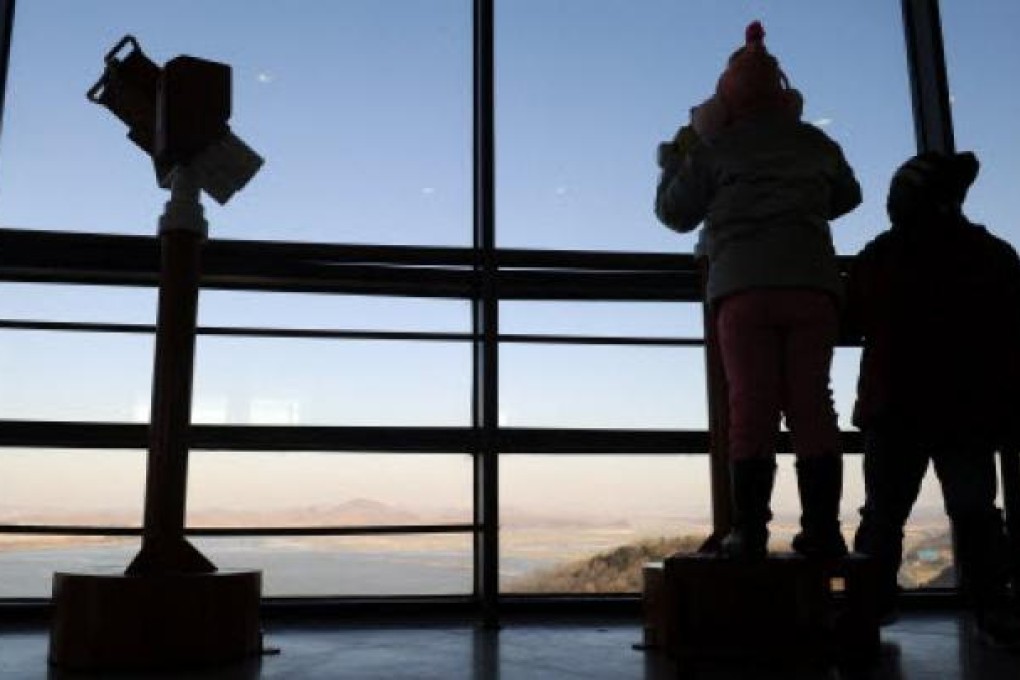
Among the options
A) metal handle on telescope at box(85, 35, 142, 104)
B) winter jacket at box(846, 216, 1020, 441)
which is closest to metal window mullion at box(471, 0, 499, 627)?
winter jacket at box(846, 216, 1020, 441)

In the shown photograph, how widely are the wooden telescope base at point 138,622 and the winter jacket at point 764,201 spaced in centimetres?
121

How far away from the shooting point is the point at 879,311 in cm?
214

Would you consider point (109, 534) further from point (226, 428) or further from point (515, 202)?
point (515, 202)

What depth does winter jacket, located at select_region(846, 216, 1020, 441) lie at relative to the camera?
2045 mm

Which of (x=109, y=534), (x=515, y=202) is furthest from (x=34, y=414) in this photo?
(x=515, y=202)

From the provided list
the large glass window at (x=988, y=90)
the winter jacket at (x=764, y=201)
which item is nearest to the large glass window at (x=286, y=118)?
the winter jacket at (x=764, y=201)

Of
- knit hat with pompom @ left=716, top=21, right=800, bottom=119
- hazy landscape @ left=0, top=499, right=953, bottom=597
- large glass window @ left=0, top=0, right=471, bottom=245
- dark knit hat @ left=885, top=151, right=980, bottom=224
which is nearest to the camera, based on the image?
knit hat with pompom @ left=716, top=21, right=800, bottom=119

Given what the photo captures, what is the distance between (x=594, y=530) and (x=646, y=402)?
0.44m

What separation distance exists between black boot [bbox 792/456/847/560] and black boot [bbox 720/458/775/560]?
0.08 m

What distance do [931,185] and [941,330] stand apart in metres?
0.35

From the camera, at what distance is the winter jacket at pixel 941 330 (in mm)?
2045

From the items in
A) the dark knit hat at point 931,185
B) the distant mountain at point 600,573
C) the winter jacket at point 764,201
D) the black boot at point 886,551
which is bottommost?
the distant mountain at point 600,573

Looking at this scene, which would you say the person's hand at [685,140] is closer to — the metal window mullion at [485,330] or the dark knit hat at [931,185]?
the dark knit hat at [931,185]

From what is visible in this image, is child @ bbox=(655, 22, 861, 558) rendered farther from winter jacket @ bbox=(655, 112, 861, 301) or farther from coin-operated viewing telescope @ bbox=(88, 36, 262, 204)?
coin-operated viewing telescope @ bbox=(88, 36, 262, 204)
